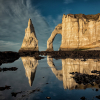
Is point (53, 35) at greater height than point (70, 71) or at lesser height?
greater

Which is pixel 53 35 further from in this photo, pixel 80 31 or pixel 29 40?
pixel 29 40

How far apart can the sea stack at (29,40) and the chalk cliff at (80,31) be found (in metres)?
27.0

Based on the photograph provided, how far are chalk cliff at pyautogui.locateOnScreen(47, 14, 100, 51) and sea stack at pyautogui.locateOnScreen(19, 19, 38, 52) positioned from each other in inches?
1065

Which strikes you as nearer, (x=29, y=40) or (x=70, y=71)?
(x=70, y=71)

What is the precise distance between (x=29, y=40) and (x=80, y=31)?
3350 centimetres

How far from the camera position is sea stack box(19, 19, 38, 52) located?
62112 millimetres

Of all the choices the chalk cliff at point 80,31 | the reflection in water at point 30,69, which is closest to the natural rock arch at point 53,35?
the chalk cliff at point 80,31

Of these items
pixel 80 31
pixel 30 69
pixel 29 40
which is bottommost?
pixel 30 69

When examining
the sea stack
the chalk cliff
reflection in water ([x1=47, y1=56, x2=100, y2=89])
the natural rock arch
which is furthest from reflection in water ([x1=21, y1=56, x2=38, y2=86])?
the sea stack

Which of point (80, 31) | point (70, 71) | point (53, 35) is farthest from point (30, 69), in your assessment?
point (53, 35)

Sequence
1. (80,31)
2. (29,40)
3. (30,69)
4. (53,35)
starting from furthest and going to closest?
(29,40) → (53,35) → (80,31) → (30,69)

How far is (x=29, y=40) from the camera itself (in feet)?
202

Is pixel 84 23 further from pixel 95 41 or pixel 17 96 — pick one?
pixel 17 96

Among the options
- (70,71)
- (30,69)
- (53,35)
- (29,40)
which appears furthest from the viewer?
(29,40)
